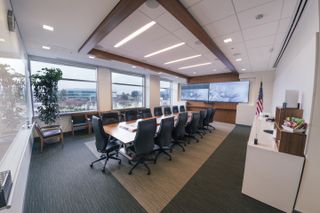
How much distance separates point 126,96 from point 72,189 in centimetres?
513

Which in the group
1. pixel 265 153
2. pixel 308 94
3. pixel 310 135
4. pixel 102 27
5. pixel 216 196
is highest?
pixel 102 27

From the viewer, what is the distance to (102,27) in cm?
223

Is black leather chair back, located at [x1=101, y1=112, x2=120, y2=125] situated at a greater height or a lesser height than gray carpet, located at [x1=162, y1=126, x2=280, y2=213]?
greater

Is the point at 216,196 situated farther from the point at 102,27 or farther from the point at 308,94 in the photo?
the point at 102,27

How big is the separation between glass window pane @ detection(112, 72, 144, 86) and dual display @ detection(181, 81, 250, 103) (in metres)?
3.43

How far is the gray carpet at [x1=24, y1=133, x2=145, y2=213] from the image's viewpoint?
1.64 meters

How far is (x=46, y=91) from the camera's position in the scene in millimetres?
3611

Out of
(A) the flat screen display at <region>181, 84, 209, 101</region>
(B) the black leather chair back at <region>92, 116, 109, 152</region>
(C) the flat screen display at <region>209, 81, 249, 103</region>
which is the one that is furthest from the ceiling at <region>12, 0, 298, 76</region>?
(A) the flat screen display at <region>181, 84, 209, 101</region>

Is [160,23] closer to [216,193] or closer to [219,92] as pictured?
[216,193]

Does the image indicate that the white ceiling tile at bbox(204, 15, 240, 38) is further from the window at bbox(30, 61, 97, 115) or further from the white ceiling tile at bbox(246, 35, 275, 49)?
the window at bbox(30, 61, 97, 115)

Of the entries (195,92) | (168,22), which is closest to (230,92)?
(195,92)

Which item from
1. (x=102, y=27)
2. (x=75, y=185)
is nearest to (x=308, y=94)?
(x=102, y=27)

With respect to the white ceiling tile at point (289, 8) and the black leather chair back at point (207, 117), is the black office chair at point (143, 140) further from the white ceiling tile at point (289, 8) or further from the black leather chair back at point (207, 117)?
the black leather chair back at point (207, 117)

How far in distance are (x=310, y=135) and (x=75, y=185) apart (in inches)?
133
